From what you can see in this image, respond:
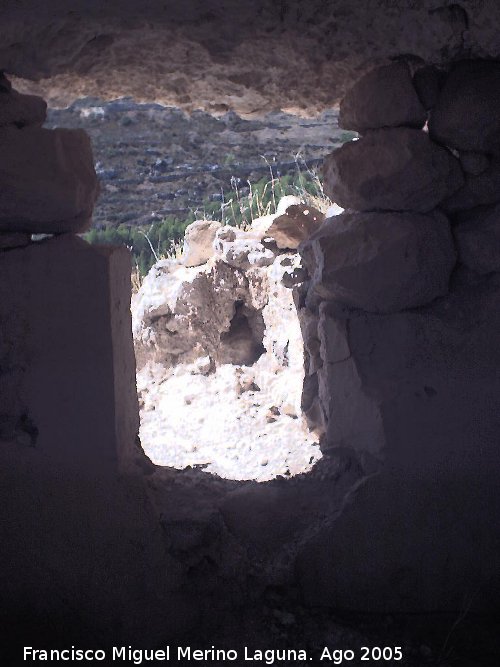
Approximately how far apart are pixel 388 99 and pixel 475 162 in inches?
14.0

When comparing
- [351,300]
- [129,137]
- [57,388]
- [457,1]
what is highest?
[129,137]

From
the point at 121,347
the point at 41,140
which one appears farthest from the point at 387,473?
the point at 41,140

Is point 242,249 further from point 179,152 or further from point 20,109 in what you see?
point 179,152

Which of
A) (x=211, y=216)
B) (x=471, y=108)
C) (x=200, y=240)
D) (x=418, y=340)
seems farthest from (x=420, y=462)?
(x=211, y=216)

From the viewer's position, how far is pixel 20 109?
80.5 inches

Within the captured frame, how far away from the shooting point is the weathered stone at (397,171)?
7.28ft

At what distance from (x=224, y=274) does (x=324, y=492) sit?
2228 mm

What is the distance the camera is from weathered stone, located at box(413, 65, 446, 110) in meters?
→ 2.26

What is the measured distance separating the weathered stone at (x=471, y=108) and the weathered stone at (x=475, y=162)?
2cm

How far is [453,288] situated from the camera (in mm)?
2332

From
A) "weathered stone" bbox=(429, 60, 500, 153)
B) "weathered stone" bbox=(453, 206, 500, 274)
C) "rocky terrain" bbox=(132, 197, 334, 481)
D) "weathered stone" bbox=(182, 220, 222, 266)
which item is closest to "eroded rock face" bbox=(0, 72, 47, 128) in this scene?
"weathered stone" bbox=(429, 60, 500, 153)

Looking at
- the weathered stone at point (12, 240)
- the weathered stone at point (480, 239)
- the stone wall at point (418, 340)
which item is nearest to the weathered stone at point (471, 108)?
the stone wall at point (418, 340)

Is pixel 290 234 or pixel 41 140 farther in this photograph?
pixel 290 234

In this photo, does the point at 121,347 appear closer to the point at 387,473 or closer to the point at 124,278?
the point at 124,278
